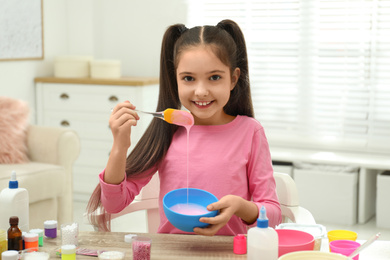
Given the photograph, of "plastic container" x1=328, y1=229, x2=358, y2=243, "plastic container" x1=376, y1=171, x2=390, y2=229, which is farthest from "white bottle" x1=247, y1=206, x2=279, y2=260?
"plastic container" x1=376, y1=171, x2=390, y2=229

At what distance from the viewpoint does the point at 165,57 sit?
186 centimetres

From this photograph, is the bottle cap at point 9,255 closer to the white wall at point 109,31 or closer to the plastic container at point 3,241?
the plastic container at point 3,241

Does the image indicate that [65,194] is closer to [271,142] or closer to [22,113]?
[22,113]

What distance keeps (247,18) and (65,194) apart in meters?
1.88

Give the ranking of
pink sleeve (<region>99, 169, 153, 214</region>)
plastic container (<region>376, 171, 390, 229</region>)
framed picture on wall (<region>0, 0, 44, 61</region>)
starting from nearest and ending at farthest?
pink sleeve (<region>99, 169, 153, 214</region>)
plastic container (<region>376, 171, 390, 229</region>)
framed picture on wall (<region>0, 0, 44, 61</region>)

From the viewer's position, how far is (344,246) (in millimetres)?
Result: 1390

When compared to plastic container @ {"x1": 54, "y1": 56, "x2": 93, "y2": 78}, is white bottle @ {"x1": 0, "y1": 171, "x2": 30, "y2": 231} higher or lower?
lower

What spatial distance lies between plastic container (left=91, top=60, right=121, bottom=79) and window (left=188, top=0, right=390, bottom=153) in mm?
684

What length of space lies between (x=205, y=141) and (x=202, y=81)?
8.8 inches

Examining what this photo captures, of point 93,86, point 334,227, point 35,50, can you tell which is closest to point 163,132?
point 334,227

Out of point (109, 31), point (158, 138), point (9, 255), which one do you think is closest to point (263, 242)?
point (9, 255)

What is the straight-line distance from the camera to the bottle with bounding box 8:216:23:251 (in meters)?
1.43

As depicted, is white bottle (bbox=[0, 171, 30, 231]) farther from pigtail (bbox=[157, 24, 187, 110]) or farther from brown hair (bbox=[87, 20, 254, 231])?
pigtail (bbox=[157, 24, 187, 110])

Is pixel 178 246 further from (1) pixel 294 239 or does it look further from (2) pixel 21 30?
(2) pixel 21 30
